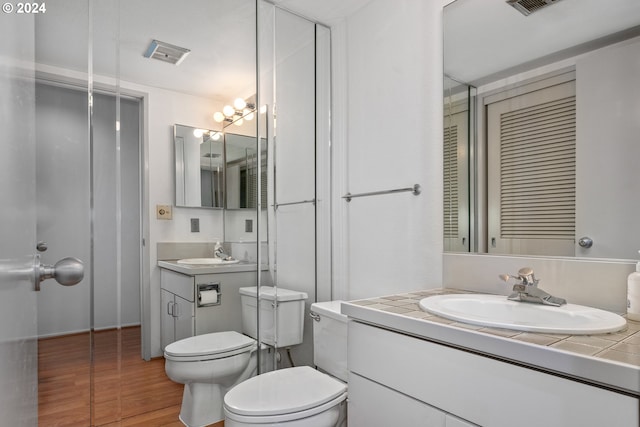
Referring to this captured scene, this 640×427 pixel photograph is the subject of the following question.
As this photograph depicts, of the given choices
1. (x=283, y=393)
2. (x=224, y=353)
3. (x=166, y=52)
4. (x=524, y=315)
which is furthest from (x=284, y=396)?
(x=166, y=52)

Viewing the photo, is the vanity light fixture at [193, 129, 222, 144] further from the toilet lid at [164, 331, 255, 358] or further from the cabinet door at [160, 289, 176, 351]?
the toilet lid at [164, 331, 255, 358]

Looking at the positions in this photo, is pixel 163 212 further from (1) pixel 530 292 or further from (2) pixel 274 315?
(1) pixel 530 292

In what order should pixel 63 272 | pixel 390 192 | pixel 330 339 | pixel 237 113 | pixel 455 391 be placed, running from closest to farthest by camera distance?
pixel 63 272 < pixel 455 391 < pixel 330 339 < pixel 390 192 < pixel 237 113

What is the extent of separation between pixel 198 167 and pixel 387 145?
0.99m

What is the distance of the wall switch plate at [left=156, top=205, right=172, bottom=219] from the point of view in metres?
1.80

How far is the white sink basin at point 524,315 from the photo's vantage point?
931mm

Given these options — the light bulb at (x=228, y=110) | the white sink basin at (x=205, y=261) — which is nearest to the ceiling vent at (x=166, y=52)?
the light bulb at (x=228, y=110)

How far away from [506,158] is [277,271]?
4.25ft

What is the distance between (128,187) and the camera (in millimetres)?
1662

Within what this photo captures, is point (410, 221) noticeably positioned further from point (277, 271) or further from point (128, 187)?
point (128, 187)

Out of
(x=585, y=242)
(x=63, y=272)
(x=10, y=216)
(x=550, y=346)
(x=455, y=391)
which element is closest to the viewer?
(x=10, y=216)

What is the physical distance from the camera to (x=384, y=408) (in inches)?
45.5

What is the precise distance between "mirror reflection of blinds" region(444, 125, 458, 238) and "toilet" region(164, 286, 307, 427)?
94 centimetres

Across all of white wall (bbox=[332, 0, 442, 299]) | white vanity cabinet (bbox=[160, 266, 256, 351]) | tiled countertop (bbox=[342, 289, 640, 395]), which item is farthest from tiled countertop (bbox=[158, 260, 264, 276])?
tiled countertop (bbox=[342, 289, 640, 395])
